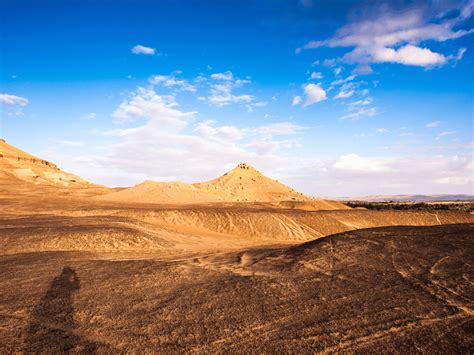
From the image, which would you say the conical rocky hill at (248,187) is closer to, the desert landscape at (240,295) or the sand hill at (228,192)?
the sand hill at (228,192)

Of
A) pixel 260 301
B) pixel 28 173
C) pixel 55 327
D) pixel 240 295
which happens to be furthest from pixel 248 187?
pixel 55 327

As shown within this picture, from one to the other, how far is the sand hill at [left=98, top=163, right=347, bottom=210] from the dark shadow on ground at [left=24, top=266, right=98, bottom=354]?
1372 inches

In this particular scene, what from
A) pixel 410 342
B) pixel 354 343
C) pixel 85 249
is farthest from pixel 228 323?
pixel 85 249

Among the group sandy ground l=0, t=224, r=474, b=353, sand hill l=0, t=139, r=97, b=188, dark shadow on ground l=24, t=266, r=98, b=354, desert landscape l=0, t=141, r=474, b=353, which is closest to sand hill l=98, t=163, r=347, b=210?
sand hill l=0, t=139, r=97, b=188

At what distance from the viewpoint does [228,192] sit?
63125 mm

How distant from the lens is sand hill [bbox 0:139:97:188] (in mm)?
60513

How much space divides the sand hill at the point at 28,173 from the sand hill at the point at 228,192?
25.8 m

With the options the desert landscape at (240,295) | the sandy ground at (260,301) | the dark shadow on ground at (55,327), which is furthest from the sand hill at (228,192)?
the dark shadow on ground at (55,327)

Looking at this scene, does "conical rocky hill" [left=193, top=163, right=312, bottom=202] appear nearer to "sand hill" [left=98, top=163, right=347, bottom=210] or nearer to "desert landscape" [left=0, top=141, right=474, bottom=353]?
"sand hill" [left=98, top=163, right=347, bottom=210]

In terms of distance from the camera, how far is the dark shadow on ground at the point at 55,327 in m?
5.14

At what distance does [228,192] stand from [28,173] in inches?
1614

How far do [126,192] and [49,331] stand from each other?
1628 inches

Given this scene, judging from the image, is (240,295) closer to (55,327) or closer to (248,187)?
(55,327)

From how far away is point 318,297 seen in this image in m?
7.02
